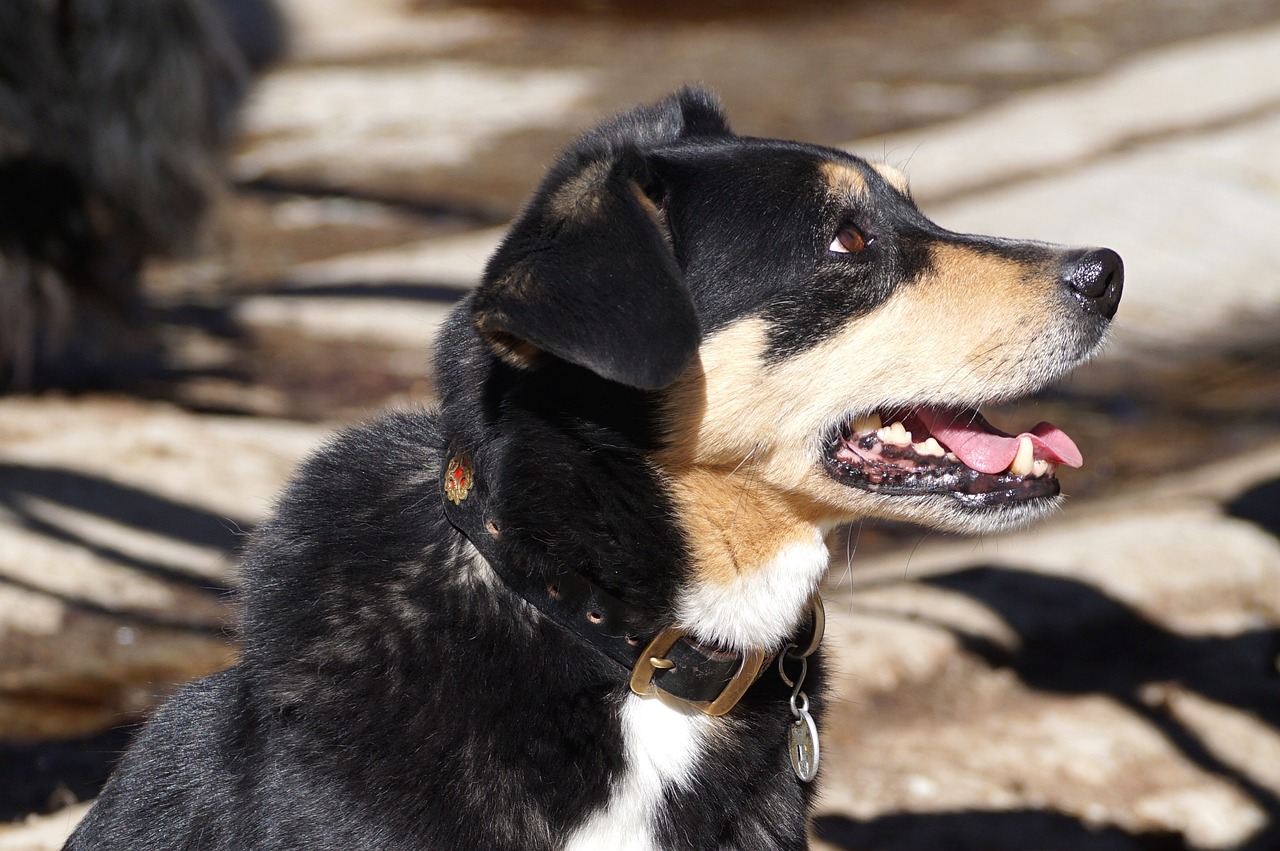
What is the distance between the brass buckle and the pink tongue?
638mm

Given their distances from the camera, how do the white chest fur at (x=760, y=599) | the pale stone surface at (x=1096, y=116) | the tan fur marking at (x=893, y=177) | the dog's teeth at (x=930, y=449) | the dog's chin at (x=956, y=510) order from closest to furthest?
the white chest fur at (x=760, y=599) < the dog's chin at (x=956, y=510) < the dog's teeth at (x=930, y=449) < the tan fur marking at (x=893, y=177) < the pale stone surface at (x=1096, y=116)

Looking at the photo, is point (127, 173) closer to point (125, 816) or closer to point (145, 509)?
point (145, 509)

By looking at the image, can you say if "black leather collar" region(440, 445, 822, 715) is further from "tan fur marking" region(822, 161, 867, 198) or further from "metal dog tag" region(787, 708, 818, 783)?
"tan fur marking" region(822, 161, 867, 198)

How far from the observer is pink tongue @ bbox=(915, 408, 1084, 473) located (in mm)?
3033

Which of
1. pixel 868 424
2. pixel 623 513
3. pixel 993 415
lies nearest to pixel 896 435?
pixel 868 424

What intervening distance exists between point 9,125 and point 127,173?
0.77 m

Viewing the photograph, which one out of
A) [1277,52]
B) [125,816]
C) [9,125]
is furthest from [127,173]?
[1277,52]

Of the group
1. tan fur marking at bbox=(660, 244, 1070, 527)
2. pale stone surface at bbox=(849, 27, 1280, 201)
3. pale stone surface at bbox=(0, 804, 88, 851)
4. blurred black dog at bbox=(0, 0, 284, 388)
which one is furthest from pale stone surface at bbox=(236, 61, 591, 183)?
tan fur marking at bbox=(660, 244, 1070, 527)

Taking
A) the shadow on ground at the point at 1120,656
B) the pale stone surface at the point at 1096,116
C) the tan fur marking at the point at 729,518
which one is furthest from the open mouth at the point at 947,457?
the pale stone surface at the point at 1096,116

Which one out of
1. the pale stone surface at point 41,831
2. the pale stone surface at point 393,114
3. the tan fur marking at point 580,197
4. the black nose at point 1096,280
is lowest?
the pale stone surface at point 393,114

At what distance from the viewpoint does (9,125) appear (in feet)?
22.8

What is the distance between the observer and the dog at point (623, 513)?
2.59m

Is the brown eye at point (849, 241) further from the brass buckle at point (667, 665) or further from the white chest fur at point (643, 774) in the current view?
the white chest fur at point (643, 774)

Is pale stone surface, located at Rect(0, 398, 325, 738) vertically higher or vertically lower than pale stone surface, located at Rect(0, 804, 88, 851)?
lower
